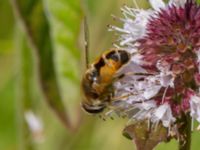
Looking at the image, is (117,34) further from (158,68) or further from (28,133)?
(28,133)

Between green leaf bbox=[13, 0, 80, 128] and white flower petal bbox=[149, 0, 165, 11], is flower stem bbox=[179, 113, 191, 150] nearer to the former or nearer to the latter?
white flower petal bbox=[149, 0, 165, 11]

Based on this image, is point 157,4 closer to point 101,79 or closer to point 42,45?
point 101,79

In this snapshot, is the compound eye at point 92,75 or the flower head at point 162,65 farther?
the compound eye at point 92,75

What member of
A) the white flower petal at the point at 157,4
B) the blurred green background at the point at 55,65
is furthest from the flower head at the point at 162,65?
the blurred green background at the point at 55,65

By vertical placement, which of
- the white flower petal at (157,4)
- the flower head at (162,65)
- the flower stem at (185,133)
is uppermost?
the white flower petal at (157,4)

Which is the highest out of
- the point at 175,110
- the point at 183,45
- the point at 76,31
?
the point at 76,31

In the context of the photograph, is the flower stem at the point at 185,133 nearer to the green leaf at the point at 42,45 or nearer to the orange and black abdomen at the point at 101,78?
the orange and black abdomen at the point at 101,78

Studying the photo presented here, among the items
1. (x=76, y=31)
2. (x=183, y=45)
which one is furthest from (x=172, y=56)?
(x=76, y=31)
